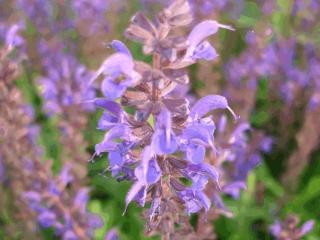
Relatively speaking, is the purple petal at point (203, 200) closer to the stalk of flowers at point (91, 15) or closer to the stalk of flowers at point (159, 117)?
the stalk of flowers at point (159, 117)

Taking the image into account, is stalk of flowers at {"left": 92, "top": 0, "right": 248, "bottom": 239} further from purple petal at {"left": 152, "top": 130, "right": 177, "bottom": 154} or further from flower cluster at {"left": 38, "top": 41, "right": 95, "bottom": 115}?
flower cluster at {"left": 38, "top": 41, "right": 95, "bottom": 115}

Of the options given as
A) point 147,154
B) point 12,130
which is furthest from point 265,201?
point 147,154

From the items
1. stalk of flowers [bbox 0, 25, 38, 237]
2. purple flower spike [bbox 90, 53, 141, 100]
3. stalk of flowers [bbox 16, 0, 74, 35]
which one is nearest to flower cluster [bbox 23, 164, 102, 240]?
stalk of flowers [bbox 0, 25, 38, 237]

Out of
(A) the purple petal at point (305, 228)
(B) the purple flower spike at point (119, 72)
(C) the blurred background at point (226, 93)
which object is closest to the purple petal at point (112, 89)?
(B) the purple flower spike at point (119, 72)

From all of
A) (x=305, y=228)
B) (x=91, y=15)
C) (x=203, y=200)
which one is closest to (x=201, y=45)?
(x=203, y=200)

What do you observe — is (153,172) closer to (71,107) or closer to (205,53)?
(205,53)
